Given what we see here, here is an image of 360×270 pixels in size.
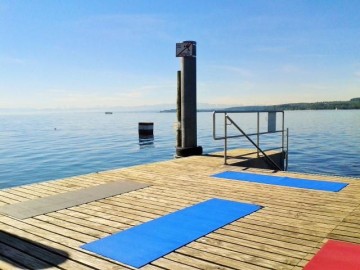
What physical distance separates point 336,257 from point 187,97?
27.2 feet

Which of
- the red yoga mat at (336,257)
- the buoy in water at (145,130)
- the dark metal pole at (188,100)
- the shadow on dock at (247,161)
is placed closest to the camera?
the red yoga mat at (336,257)

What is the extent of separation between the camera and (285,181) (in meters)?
7.54

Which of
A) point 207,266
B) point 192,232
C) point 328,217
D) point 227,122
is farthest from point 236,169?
point 207,266

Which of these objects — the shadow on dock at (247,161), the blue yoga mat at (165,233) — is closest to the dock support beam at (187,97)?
the shadow on dock at (247,161)

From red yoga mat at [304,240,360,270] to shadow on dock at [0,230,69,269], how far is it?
8.68 ft

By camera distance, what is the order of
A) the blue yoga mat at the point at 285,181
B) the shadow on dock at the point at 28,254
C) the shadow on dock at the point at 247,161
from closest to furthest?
the shadow on dock at the point at 28,254, the blue yoga mat at the point at 285,181, the shadow on dock at the point at 247,161

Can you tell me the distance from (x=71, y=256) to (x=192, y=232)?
1.53 metres

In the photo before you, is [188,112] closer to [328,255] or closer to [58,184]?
[58,184]

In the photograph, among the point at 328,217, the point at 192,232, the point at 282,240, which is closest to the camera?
the point at 282,240

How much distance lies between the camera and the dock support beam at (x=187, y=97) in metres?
11.2

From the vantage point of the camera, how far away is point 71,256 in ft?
12.4

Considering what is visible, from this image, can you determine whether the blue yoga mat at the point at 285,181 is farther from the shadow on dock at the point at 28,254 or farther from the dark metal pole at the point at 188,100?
the shadow on dock at the point at 28,254

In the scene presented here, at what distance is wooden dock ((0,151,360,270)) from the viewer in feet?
12.1

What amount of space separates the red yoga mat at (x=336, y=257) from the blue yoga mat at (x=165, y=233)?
4.49 feet
